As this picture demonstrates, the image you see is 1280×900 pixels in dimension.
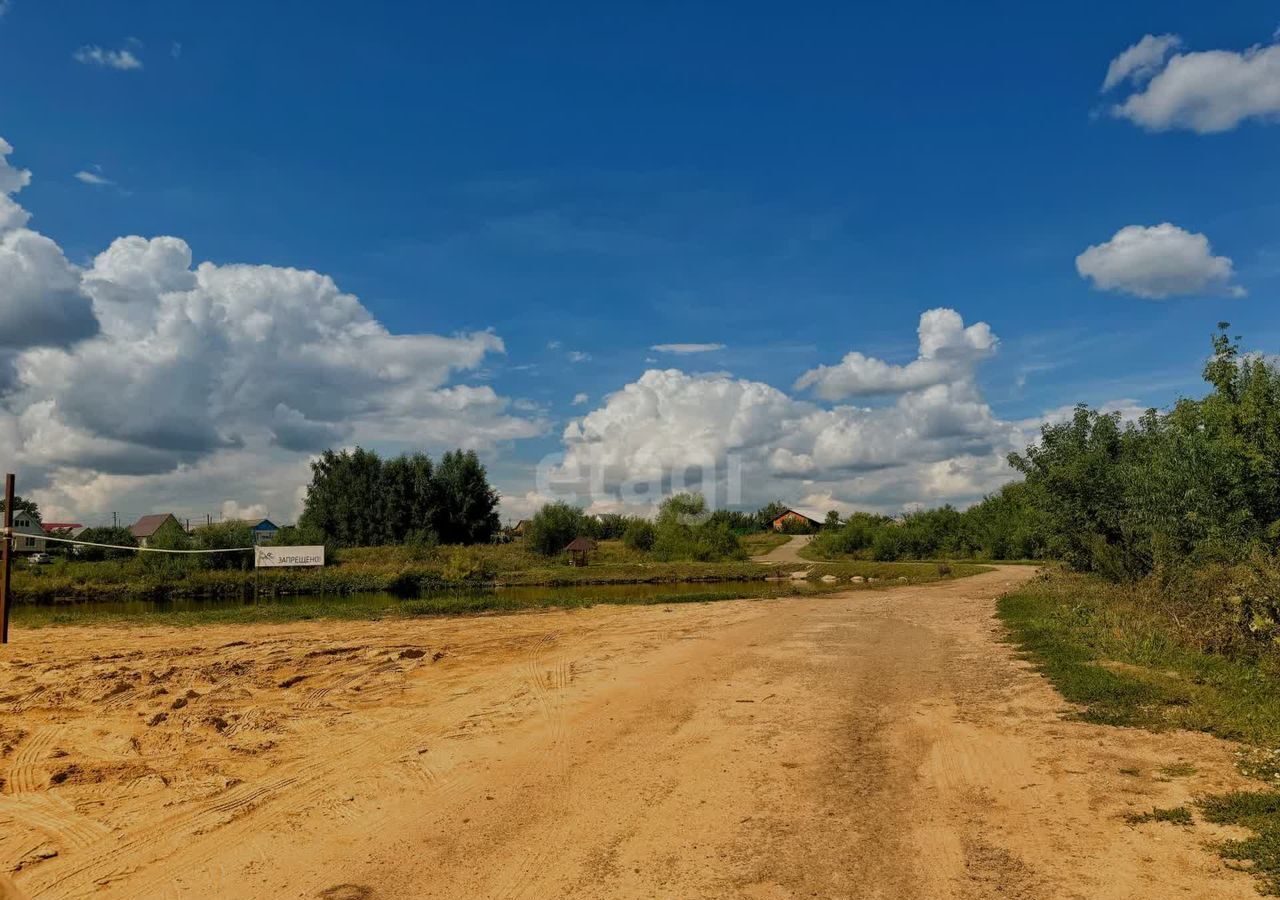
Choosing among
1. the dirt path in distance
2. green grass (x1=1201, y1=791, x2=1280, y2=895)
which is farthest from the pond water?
green grass (x1=1201, y1=791, x2=1280, y2=895)

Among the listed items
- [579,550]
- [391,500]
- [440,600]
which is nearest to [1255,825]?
[440,600]

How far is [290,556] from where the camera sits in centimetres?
4428

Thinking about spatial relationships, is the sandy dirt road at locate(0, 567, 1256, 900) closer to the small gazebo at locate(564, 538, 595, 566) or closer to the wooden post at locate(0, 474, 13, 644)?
the wooden post at locate(0, 474, 13, 644)

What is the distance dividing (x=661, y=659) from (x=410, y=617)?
37.6ft

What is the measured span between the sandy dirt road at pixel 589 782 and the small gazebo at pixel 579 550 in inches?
1694

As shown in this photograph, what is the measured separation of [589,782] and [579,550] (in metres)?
52.4

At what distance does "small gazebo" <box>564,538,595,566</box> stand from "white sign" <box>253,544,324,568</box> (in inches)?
692

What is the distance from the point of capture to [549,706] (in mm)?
10094

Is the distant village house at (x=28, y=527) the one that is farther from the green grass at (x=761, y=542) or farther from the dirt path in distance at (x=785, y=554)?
the dirt path in distance at (x=785, y=554)

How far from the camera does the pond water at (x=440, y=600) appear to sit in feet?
82.6

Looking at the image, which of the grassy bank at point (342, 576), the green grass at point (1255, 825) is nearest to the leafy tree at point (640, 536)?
the grassy bank at point (342, 576)

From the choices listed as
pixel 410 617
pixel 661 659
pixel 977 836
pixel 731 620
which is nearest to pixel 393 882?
pixel 977 836

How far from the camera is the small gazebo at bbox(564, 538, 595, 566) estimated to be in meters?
56.3

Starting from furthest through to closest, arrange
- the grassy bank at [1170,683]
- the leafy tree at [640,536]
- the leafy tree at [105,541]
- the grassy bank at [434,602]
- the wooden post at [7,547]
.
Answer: the leafy tree at [640,536]
the leafy tree at [105,541]
the grassy bank at [434,602]
the wooden post at [7,547]
the grassy bank at [1170,683]
